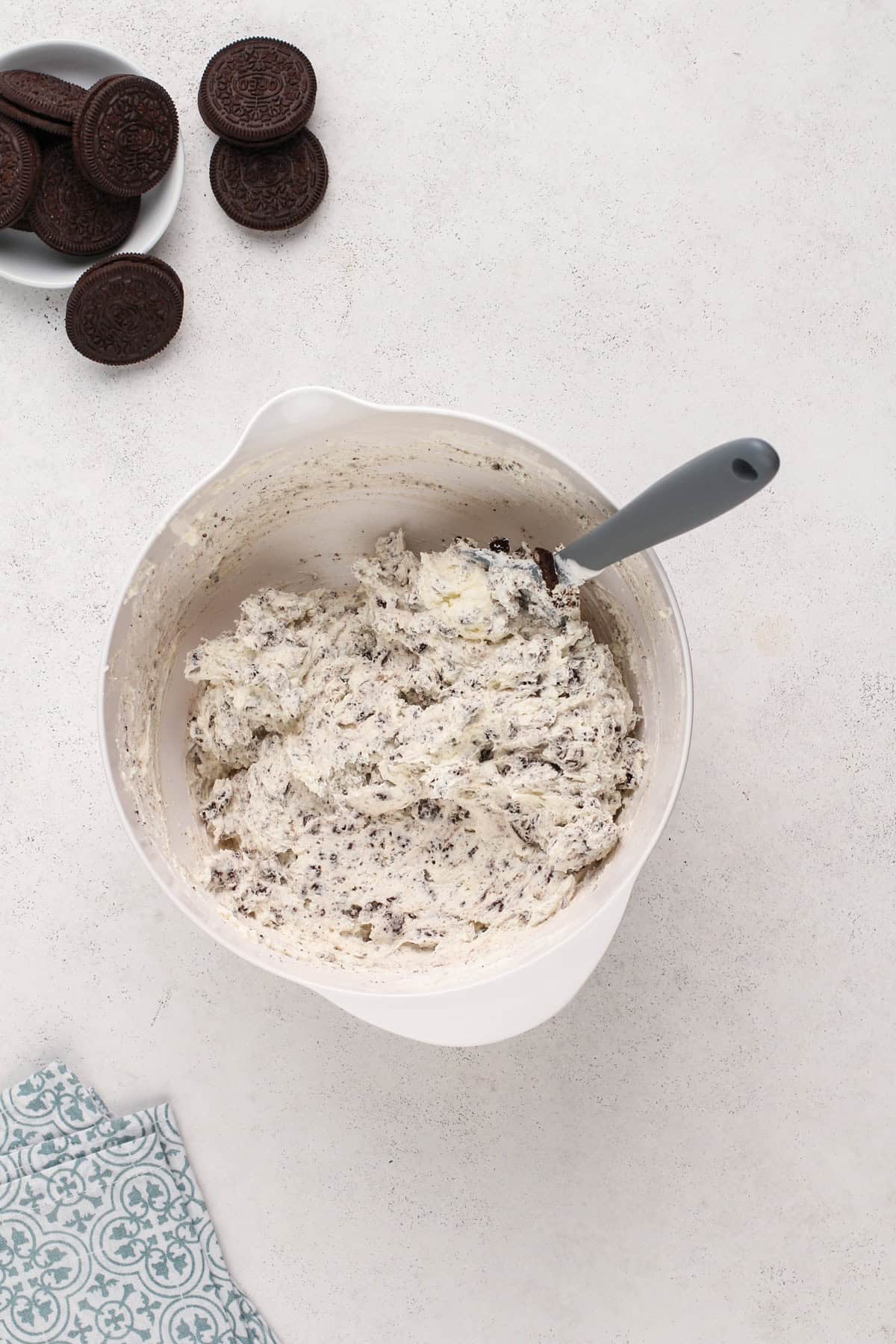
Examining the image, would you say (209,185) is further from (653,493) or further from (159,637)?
(653,493)

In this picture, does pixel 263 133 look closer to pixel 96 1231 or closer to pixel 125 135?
pixel 125 135

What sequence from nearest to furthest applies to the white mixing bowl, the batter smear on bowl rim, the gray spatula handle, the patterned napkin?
the gray spatula handle → the white mixing bowl → the batter smear on bowl rim → the patterned napkin

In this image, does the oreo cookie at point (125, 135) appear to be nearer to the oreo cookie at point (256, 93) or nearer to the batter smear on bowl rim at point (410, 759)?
the oreo cookie at point (256, 93)

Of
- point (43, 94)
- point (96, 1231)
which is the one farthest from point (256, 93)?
point (96, 1231)

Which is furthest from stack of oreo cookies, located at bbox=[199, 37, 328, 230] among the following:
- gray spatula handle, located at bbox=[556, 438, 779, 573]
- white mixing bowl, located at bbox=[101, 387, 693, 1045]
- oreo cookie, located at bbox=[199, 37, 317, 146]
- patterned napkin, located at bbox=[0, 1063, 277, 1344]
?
patterned napkin, located at bbox=[0, 1063, 277, 1344]

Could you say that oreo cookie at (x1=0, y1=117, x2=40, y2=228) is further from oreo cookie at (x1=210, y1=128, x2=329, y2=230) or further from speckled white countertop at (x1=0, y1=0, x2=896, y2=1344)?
oreo cookie at (x1=210, y1=128, x2=329, y2=230)

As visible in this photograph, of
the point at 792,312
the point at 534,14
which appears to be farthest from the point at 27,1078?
the point at 534,14

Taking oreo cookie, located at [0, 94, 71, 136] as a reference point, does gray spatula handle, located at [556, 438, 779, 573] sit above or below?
above
